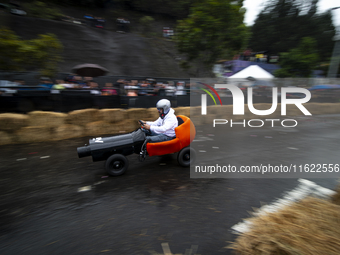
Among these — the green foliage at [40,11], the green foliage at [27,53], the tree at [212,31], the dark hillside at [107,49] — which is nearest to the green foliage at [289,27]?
the dark hillside at [107,49]

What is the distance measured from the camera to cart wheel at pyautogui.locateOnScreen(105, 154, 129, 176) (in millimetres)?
4730

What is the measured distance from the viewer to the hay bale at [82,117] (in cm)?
791

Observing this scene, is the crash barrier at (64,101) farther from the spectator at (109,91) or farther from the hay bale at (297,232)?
the hay bale at (297,232)

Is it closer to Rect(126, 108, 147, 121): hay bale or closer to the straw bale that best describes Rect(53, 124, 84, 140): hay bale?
Rect(126, 108, 147, 121): hay bale

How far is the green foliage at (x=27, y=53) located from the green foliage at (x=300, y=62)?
889 inches

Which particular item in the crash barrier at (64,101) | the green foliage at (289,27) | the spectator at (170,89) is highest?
the green foliage at (289,27)

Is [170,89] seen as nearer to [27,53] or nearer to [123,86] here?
[123,86]

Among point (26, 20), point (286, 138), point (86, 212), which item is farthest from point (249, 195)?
point (26, 20)

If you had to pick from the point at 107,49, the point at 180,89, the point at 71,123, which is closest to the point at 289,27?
the point at 107,49

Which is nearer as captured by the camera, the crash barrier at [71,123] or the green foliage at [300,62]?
the crash barrier at [71,123]

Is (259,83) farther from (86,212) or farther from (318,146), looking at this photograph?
(86,212)

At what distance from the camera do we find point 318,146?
7.23 meters

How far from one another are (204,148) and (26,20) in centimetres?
2566

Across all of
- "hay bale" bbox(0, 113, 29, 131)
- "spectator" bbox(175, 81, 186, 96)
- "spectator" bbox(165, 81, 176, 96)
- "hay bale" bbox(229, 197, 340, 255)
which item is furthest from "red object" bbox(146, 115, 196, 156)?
"spectator" bbox(175, 81, 186, 96)
